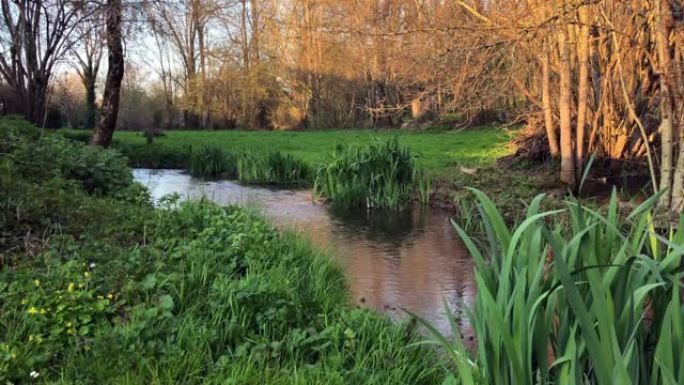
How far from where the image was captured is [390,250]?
6.85m

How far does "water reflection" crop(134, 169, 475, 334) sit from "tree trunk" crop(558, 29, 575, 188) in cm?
213

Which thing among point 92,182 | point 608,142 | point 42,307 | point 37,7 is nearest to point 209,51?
point 37,7

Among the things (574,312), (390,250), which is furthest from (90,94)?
(574,312)

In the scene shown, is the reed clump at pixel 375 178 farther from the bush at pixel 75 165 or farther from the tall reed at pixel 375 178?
the bush at pixel 75 165

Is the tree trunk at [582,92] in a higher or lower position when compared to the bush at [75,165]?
higher

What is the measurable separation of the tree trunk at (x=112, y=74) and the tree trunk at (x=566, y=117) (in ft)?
24.1

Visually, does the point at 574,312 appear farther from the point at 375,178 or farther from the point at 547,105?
the point at 547,105

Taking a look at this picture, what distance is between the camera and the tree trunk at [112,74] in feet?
36.5

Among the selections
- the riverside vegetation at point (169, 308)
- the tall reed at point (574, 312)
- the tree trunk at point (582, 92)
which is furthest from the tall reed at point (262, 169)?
the tall reed at point (574, 312)

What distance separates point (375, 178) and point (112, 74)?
626cm

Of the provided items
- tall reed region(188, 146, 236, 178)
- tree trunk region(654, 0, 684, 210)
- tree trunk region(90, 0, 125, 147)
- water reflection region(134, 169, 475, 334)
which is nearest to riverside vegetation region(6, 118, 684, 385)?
water reflection region(134, 169, 475, 334)

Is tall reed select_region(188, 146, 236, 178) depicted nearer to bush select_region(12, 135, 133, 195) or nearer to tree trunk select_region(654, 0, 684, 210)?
bush select_region(12, 135, 133, 195)

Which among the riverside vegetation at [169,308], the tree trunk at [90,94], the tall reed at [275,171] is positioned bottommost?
the riverside vegetation at [169,308]

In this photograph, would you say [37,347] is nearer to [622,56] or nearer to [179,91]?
[622,56]
